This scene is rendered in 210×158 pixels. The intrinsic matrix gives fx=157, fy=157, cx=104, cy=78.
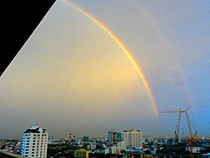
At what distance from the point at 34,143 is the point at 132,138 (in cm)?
2022

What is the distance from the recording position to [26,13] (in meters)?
0.66

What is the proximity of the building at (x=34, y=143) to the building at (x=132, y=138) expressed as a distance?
733 inches

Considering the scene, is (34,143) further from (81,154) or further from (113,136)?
(113,136)

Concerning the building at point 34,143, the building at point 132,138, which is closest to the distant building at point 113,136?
the building at point 132,138

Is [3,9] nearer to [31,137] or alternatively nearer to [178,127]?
[31,137]

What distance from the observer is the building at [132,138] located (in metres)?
28.5

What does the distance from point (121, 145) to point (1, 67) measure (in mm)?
27858

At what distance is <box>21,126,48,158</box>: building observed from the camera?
12812 mm

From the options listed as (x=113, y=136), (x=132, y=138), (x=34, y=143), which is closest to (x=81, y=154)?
(x=34, y=143)

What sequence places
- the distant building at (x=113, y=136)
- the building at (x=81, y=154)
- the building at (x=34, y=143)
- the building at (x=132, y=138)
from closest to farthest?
the building at (x=34, y=143) → the building at (x=81, y=154) → the building at (x=132, y=138) → the distant building at (x=113, y=136)

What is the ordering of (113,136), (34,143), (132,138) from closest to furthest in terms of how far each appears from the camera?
(34,143) < (132,138) < (113,136)

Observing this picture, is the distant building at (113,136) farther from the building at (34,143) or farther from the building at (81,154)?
the building at (34,143)

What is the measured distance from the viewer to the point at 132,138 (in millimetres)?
29109

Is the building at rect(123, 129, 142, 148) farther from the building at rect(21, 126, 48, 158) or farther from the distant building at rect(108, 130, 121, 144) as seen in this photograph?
A: the building at rect(21, 126, 48, 158)
